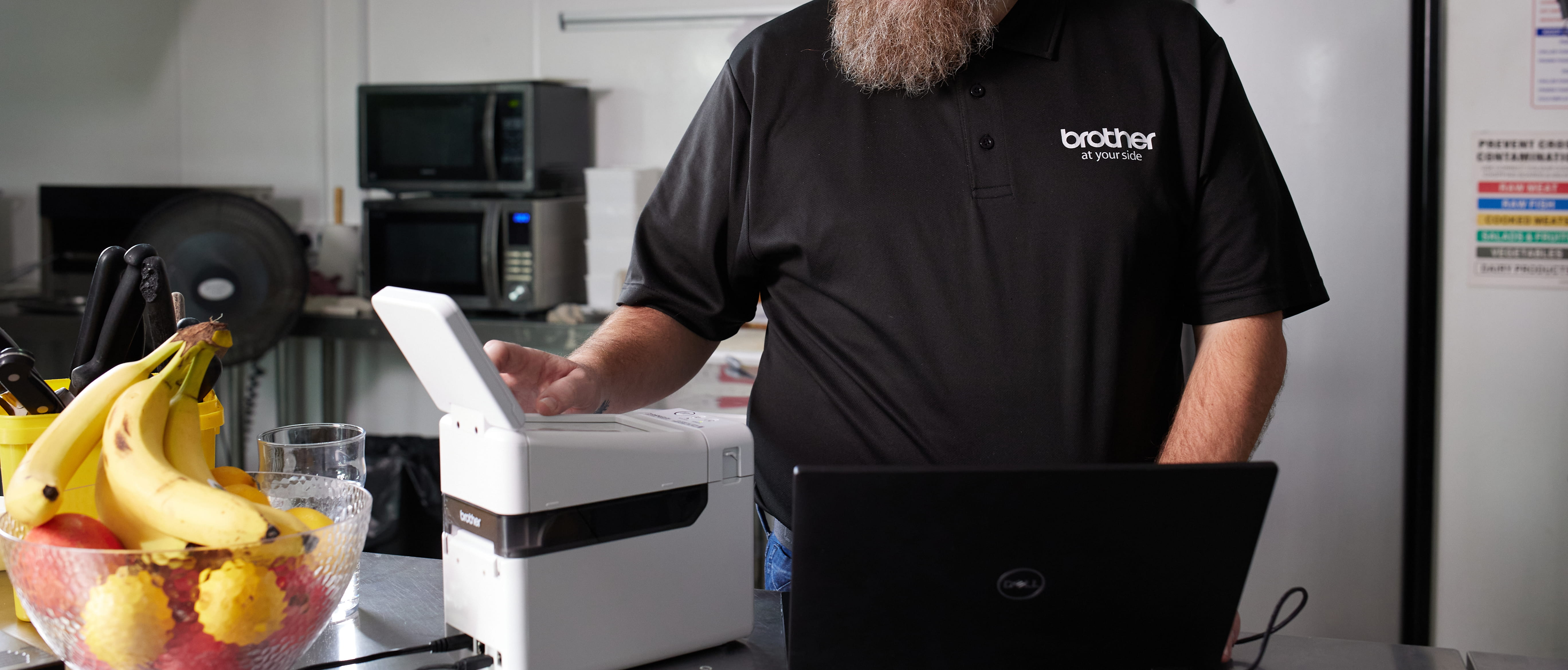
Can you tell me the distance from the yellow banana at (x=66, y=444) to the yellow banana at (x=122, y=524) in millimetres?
26

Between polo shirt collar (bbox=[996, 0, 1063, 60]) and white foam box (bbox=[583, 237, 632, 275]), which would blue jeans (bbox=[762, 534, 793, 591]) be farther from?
white foam box (bbox=[583, 237, 632, 275])

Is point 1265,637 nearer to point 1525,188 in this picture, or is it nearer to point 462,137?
point 1525,188

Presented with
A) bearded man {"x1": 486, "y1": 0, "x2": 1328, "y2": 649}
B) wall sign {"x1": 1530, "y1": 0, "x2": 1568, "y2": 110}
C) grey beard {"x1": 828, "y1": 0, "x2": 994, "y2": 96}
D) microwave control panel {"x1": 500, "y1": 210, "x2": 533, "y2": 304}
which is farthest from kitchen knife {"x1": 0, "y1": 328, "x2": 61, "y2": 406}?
wall sign {"x1": 1530, "y1": 0, "x2": 1568, "y2": 110}

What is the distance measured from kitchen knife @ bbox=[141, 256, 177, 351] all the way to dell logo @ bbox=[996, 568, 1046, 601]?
0.68 meters

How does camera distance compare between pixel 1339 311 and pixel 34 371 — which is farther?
pixel 1339 311

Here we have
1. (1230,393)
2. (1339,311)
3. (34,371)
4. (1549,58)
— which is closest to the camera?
(34,371)

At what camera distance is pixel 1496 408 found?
2.05 m

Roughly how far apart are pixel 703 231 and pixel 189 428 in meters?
0.64

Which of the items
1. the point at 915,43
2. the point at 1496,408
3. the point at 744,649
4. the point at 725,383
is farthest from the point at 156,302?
the point at 1496,408

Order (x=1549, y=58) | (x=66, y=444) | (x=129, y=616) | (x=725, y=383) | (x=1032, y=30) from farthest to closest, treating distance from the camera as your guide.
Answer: (x=725, y=383) < (x=1549, y=58) < (x=1032, y=30) < (x=66, y=444) < (x=129, y=616)

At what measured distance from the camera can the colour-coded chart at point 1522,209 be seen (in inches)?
78.8

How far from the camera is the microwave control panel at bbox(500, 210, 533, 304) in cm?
300

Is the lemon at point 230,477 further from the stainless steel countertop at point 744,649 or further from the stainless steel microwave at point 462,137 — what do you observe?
the stainless steel microwave at point 462,137

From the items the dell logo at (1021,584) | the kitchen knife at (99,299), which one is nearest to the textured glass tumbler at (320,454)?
the kitchen knife at (99,299)
